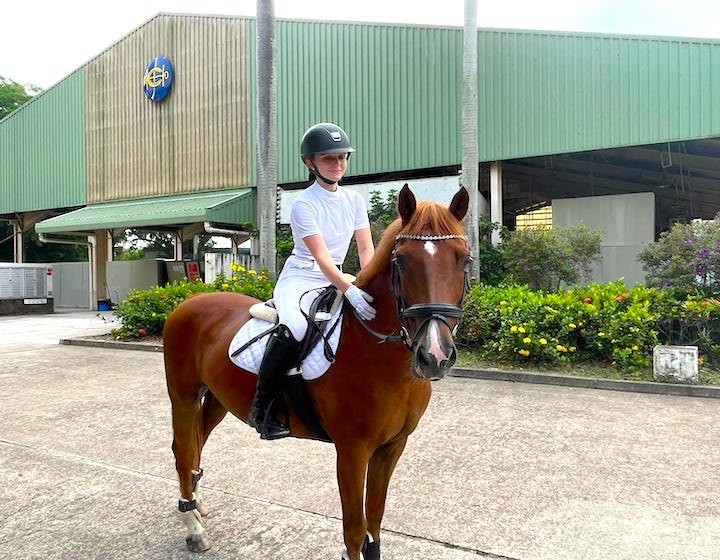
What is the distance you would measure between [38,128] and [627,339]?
2489cm

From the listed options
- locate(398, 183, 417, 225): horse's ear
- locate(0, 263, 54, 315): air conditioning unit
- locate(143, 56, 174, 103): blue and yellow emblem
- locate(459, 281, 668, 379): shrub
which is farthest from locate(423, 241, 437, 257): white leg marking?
locate(0, 263, 54, 315): air conditioning unit

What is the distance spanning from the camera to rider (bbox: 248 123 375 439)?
2.47 m

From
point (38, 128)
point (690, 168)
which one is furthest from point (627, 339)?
point (38, 128)

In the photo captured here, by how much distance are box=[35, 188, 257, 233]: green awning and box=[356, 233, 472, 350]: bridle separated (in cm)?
1445

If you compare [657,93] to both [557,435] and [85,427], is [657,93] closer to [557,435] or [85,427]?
[557,435]

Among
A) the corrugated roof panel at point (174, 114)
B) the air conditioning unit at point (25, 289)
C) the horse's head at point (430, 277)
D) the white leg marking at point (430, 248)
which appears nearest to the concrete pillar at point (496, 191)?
the corrugated roof panel at point (174, 114)

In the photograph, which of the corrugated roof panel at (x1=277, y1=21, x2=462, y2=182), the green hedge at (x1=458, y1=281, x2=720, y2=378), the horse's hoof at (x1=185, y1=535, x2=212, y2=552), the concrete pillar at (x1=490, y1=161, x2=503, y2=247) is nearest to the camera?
the horse's hoof at (x1=185, y1=535, x2=212, y2=552)

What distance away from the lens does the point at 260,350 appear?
271 cm

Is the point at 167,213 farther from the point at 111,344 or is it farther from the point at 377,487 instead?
the point at 377,487

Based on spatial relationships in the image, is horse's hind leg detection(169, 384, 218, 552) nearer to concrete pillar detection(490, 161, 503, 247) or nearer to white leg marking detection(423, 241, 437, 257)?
white leg marking detection(423, 241, 437, 257)

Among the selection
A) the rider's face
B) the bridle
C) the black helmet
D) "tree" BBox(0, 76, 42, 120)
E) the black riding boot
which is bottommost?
the black riding boot

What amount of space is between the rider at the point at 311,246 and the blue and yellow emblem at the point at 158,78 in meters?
18.9

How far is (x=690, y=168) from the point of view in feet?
49.6

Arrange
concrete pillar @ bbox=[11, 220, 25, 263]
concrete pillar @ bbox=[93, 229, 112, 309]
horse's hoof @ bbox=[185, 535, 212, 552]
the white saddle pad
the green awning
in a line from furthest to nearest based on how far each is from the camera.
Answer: concrete pillar @ bbox=[11, 220, 25, 263] → concrete pillar @ bbox=[93, 229, 112, 309] → the green awning → horse's hoof @ bbox=[185, 535, 212, 552] → the white saddle pad
